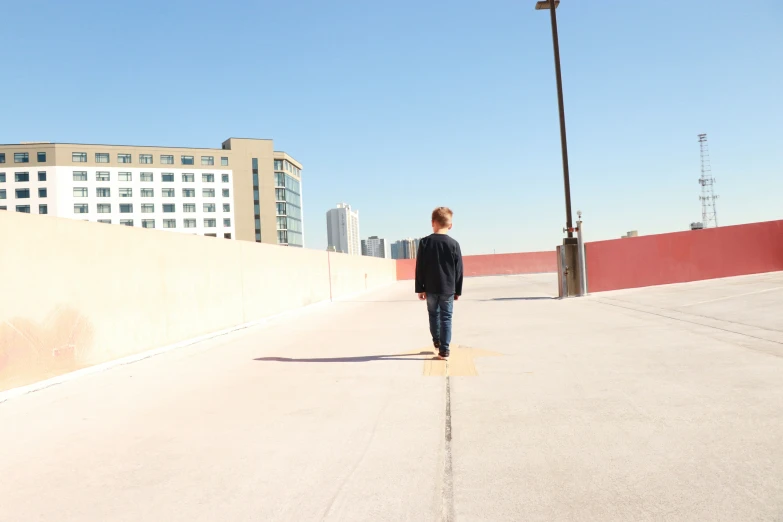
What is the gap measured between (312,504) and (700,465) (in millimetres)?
1924

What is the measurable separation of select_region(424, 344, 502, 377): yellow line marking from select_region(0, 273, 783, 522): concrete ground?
0.04 meters

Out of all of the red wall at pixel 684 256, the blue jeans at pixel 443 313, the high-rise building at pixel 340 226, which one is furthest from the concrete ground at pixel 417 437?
the high-rise building at pixel 340 226

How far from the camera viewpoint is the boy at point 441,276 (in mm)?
6254

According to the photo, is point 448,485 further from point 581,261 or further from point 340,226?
point 340,226

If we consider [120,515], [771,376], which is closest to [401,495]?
[120,515]

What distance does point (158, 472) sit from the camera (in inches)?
122

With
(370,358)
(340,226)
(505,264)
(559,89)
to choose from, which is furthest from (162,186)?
(340,226)

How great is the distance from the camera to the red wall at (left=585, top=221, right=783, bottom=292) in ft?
53.8

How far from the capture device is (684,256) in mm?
17031

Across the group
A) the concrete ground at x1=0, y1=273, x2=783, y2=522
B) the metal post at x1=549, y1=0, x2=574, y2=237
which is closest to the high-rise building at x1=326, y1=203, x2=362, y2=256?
the metal post at x1=549, y1=0, x2=574, y2=237

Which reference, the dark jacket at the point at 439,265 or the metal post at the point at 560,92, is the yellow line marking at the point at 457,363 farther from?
the metal post at the point at 560,92

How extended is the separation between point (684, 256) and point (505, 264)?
35.7 m

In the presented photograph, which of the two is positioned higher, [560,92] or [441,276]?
[560,92]

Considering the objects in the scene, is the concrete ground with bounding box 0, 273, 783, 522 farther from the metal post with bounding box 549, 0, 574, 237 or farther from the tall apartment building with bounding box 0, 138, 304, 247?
the tall apartment building with bounding box 0, 138, 304, 247
